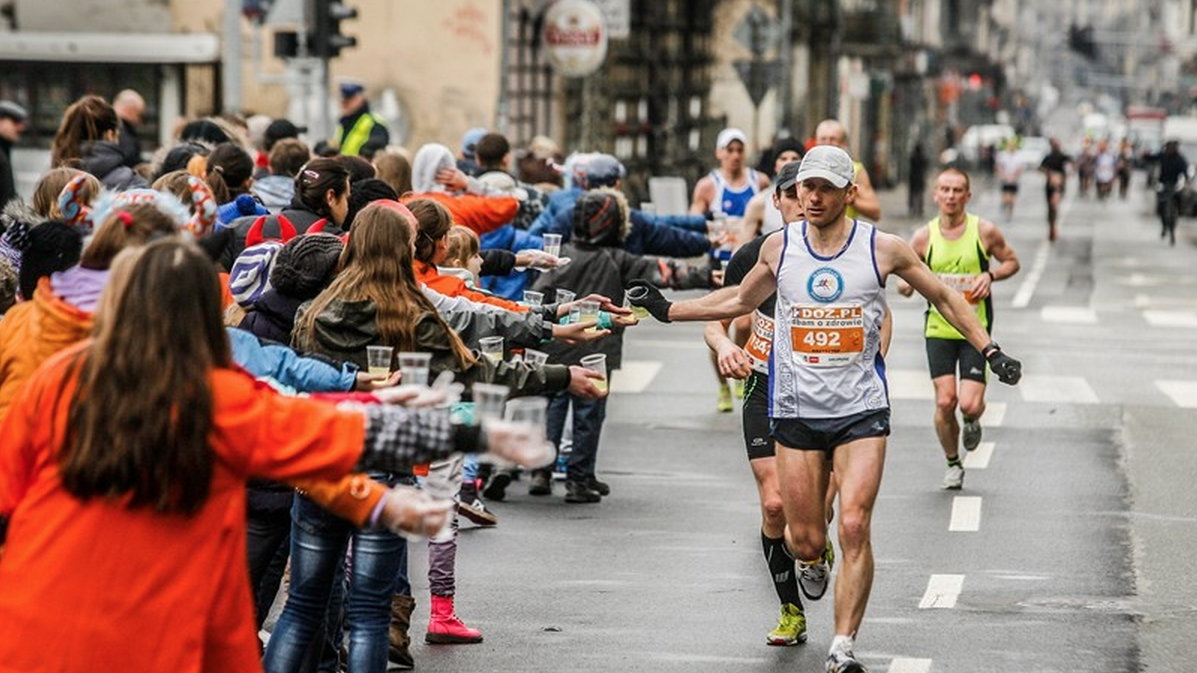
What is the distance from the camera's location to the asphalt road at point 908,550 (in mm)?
9094

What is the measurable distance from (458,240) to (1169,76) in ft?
531

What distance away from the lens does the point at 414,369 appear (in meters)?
6.08

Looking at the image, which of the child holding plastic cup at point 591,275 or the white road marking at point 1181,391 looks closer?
the child holding plastic cup at point 591,275

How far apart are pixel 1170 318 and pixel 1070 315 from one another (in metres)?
1.07

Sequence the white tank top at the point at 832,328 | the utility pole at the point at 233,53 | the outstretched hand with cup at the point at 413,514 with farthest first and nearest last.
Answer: the utility pole at the point at 233,53 < the white tank top at the point at 832,328 < the outstretched hand with cup at the point at 413,514

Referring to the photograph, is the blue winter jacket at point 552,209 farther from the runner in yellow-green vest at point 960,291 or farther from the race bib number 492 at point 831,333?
the race bib number 492 at point 831,333

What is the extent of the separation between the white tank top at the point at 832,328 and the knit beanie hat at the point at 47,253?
2.59 m

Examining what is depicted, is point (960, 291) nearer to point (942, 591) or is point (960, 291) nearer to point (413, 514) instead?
point (942, 591)

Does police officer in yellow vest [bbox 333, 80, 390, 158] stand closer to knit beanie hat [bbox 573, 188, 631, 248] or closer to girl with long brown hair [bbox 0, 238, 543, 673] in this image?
knit beanie hat [bbox 573, 188, 631, 248]

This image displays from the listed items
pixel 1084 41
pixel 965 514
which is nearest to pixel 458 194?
pixel 965 514

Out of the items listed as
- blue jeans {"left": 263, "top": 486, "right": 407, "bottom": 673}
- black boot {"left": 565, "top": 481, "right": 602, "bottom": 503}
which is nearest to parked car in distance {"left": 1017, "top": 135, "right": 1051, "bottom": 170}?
black boot {"left": 565, "top": 481, "right": 602, "bottom": 503}

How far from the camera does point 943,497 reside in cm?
1309

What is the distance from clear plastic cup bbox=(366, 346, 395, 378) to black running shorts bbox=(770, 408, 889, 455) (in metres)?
1.89

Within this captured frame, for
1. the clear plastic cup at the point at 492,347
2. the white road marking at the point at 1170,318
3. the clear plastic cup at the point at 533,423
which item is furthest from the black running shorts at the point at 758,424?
the white road marking at the point at 1170,318
